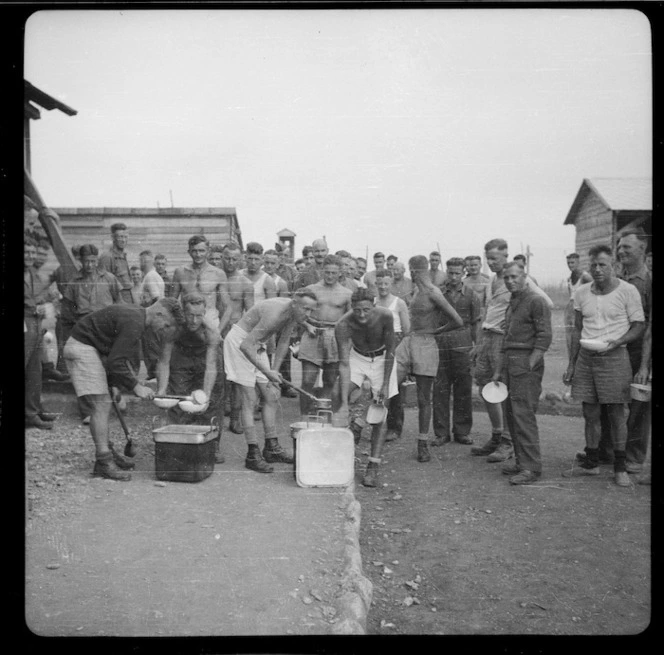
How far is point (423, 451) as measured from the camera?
354 cm

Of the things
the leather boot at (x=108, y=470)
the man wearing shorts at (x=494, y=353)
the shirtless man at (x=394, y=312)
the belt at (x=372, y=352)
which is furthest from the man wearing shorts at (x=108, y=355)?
the man wearing shorts at (x=494, y=353)

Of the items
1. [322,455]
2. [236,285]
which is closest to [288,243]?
[236,285]

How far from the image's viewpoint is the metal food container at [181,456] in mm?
3256

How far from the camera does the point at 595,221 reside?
3.18m

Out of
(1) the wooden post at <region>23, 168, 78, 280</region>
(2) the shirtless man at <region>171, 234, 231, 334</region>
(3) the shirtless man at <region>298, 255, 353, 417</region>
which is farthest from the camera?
(3) the shirtless man at <region>298, 255, 353, 417</region>

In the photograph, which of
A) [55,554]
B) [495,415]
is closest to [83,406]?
[55,554]

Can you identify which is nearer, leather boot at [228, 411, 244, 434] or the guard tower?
the guard tower

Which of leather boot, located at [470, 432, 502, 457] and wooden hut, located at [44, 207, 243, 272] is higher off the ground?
wooden hut, located at [44, 207, 243, 272]

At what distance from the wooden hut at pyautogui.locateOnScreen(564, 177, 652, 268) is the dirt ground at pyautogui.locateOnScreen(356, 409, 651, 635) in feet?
3.60

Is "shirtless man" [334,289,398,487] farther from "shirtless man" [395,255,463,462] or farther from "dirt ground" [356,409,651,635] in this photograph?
"dirt ground" [356,409,651,635]

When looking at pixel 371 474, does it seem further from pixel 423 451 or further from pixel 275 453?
pixel 275 453

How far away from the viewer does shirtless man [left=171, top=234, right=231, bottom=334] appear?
327 cm

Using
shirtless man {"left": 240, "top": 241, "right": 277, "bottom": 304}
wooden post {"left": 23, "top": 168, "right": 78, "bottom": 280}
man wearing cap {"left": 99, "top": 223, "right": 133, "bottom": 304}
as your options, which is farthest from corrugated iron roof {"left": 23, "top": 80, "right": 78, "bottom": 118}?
shirtless man {"left": 240, "top": 241, "right": 277, "bottom": 304}
